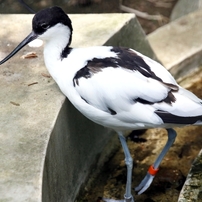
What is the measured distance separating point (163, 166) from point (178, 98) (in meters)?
0.91

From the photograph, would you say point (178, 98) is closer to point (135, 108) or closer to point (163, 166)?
point (135, 108)

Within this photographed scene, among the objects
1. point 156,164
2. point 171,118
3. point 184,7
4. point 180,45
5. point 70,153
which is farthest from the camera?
point 184,7

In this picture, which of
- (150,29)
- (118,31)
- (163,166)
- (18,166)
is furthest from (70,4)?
(18,166)

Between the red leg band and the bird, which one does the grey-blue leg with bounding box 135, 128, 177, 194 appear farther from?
the bird

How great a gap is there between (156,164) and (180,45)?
5.18ft

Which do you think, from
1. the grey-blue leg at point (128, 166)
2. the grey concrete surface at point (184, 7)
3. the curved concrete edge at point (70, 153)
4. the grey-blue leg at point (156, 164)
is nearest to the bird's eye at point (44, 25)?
the curved concrete edge at point (70, 153)

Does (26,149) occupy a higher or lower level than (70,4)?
higher

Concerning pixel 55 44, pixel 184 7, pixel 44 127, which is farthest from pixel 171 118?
pixel 184 7

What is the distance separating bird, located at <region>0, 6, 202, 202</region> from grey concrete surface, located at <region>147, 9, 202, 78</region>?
4.37ft

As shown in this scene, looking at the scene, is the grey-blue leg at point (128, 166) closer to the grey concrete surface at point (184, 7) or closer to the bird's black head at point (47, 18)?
the bird's black head at point (47, 18)

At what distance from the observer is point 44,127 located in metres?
3.04

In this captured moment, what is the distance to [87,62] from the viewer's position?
316 centimetres

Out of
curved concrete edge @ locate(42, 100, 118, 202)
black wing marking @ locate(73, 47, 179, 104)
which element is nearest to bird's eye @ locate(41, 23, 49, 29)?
black wing marking @ locate(73, 47, 179, 104)

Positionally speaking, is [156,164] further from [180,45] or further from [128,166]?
[180,45]
